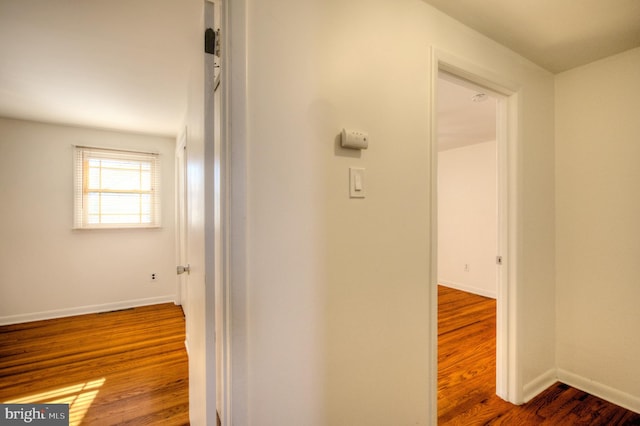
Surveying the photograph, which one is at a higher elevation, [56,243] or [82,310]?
[56,243]

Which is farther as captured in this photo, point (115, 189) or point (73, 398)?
point (115, 189)

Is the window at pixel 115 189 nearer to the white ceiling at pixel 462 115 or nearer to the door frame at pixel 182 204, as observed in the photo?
the door frame at pixel 182 204

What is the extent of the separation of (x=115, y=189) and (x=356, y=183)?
377 cm

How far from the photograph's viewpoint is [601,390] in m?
1.92

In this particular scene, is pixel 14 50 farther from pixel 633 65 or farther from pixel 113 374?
pixel 633 65

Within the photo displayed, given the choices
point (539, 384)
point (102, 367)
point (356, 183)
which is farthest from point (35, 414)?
point (539, 384)

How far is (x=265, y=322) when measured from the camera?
991mm

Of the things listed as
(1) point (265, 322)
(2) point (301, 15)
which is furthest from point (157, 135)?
(1) point (265, 322)

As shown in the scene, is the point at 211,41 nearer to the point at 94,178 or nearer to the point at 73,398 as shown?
the point at 73,398

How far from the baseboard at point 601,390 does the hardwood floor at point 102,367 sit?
2.66 metres

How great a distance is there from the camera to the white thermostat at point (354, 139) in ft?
3.72

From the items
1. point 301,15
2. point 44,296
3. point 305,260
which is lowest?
point 44,296

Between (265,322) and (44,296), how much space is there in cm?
395

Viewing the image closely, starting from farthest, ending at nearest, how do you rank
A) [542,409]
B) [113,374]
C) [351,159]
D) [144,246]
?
[144,246] < [113,374] < [542,409] < [351,159]
